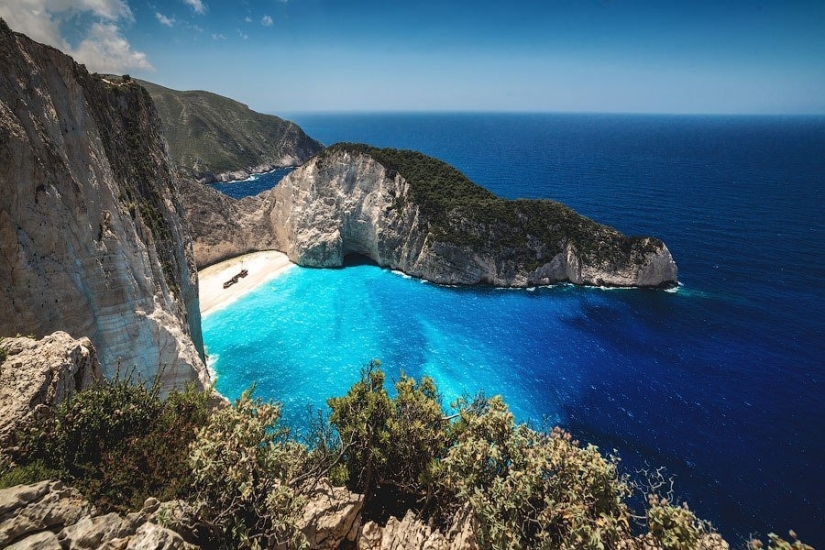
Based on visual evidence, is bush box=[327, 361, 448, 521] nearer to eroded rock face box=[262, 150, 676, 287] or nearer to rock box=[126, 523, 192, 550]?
rock box=[126, 523, 192, 550]

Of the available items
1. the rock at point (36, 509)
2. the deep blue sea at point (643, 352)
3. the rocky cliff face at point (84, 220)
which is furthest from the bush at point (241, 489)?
the deep blue sea at point (643, 352)

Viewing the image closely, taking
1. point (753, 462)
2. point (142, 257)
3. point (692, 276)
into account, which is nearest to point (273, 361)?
point (142, 257)

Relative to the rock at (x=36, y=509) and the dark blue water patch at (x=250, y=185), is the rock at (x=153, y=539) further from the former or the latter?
the dark blue water patch at (x=250, y=185)

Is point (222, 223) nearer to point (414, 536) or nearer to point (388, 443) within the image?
point (388, 443)

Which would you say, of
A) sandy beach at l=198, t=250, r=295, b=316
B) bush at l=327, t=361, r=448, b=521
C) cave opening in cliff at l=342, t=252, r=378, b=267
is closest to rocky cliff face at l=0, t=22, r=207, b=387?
bush at l=327, t=361, r=448, b=521

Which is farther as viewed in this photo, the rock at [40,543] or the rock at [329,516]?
the rock at [329,516]

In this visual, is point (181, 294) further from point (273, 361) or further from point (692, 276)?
point (692, 276)

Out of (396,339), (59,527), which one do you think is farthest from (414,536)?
(396,339)
